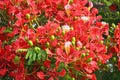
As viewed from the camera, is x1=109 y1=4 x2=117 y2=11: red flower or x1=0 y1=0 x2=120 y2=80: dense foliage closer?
x1=0 y1=0 x2=120 y2=80: dense foliage

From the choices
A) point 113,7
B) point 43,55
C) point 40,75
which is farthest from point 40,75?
point 113,7

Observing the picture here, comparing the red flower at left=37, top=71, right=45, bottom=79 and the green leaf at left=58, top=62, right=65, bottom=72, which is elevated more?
the green leaf at left=58, top=62, right=65, bottom=72

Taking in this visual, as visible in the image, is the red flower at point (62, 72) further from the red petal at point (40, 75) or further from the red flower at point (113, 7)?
the red flower at point (113, 7)

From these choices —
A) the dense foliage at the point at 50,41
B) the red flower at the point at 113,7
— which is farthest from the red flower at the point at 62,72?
the red flower at the point at 113,7

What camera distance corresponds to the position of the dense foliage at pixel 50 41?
7.07 ft

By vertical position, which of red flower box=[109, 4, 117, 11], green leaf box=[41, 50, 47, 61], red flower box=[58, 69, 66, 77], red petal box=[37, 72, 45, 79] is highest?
green leaf box=[41, 50, 47, 61]

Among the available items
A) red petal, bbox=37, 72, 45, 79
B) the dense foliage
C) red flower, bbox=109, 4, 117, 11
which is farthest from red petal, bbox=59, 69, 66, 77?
red flower, bbox=109, 4, 117, 11

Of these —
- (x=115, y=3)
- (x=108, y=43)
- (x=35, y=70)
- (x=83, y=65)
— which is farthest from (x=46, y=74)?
(x=115, y=3)

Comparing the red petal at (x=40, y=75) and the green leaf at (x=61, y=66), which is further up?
the green leaf at (x=61, y=66)

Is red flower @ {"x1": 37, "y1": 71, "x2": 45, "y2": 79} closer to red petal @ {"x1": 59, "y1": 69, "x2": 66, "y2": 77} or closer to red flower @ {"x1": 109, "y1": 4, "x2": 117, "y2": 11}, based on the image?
red petal @ {"x1": 59, "y1": 69, "x2": 66, "y2": 77}

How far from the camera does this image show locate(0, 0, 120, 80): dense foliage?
7.07 ft

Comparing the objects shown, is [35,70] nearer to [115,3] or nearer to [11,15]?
[11,15]

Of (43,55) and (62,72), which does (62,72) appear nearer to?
(62,72)

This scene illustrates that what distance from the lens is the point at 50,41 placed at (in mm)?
2197
